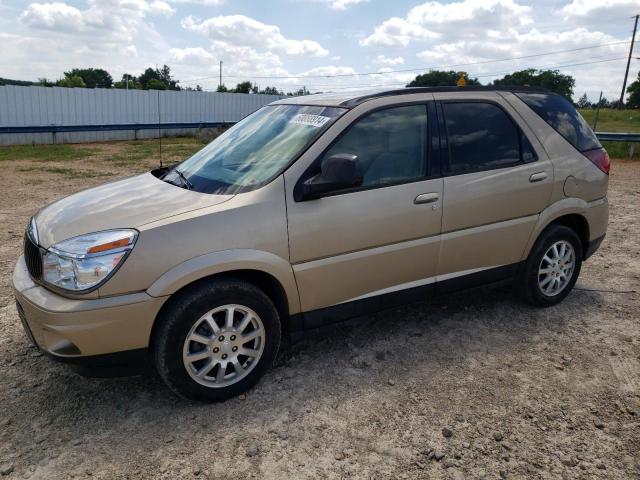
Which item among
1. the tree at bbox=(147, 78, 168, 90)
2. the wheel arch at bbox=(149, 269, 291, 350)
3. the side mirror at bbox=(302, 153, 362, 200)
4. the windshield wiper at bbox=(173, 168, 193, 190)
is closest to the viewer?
the wheel arch at bbox=(149, 269, 291, 350)

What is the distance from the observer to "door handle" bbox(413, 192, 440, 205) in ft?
11.6

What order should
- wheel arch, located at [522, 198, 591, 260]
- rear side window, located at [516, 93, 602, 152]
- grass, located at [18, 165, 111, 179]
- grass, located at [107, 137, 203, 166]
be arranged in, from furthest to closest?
grass, located at [107, 137, 203, 166]
grass, located at [18, 165, 111, 179]
rear side window, located at [516, 93, 602, 152]
wheel arch, located at [522, 198, 591, 260]

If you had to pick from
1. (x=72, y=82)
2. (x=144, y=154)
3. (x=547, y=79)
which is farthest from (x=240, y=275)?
(x=547, y=79)

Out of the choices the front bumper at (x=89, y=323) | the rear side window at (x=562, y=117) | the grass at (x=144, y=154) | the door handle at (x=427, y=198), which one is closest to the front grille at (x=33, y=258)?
the front bumper at (x=89, y=323)

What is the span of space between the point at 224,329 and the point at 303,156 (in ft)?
3.80

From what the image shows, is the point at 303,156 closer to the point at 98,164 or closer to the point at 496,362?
the point at 496,362

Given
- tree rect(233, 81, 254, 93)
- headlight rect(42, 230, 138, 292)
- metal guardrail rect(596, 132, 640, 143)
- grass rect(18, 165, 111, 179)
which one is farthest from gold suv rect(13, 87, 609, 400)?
tree rect(233, 81, 254, 93)

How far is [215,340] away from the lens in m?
3.02

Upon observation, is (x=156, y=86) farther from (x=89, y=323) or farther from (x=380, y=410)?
(x=380, y=410)

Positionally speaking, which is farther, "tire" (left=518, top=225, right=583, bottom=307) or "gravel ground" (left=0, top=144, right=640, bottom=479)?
"tire" (left=518, top=225, right=583, bottom=307)

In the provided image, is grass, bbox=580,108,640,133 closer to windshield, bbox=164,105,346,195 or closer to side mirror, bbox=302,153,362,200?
windshield, bbox=164,105,346,195

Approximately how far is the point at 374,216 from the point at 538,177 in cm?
159

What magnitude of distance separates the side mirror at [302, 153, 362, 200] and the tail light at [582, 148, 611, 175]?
2.47 metres

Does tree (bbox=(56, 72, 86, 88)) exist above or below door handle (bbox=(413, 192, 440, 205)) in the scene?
above
